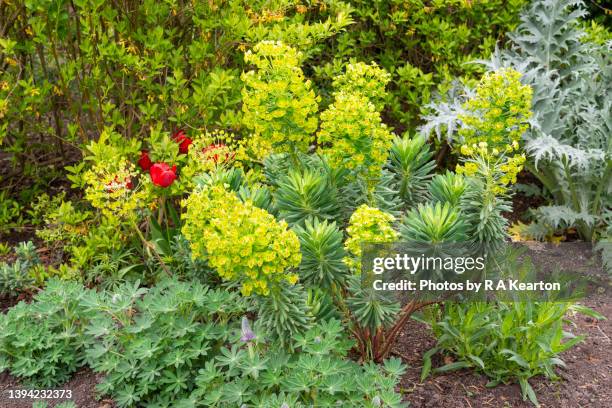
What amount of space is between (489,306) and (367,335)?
0.54 m

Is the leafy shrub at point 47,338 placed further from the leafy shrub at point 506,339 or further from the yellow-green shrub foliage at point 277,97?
the leafy shrub at point 506,339

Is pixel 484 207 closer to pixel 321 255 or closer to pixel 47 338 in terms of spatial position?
pixel 321 255

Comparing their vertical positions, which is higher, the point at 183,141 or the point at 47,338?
the point at 183,141

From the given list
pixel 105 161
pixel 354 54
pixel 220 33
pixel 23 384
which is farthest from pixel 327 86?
pixel 23 384

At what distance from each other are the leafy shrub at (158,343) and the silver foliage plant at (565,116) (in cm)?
198

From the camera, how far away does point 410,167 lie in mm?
3072

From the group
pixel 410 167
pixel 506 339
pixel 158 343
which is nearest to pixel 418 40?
pixel 410 167

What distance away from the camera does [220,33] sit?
13.5ft

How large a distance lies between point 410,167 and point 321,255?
0.72 metres

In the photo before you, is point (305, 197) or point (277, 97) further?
point (305, 197)

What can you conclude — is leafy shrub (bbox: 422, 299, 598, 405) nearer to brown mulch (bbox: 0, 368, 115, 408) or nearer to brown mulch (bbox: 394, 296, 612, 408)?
brown mulch (bbox: 394, 296, 612, 408)

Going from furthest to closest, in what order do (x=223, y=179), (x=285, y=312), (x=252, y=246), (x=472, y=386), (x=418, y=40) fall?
(x=418, y=40)
(x=223, y=179)
(x=472, y=386)
(x=285, y=312)
(x=252, y=246)

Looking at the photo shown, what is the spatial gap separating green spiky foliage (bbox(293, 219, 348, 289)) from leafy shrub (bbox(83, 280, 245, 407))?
1.29ft

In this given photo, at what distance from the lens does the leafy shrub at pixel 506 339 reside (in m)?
2.87
